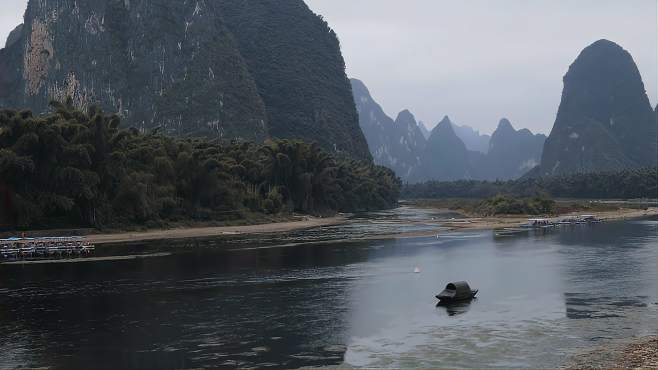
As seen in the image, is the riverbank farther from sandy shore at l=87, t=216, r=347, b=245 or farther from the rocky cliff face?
the rocky cliff face

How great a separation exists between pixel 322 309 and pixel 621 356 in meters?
13.4

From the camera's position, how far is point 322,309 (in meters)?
29.4

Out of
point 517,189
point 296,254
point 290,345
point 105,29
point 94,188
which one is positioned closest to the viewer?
point 290,345

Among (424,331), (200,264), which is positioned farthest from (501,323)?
(200,264)

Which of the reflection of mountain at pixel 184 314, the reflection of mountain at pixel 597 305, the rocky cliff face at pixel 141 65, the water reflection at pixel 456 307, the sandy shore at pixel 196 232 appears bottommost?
the reflection of mountain at pixel 597 305

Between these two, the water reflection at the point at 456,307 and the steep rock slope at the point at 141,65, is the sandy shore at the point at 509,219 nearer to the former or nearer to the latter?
the water reflection at the point at 456,307

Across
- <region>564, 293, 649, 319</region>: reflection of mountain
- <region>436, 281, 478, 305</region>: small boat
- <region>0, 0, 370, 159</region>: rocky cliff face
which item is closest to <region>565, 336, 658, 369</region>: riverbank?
<region>564, 293, 649, 319</region>: reflection of mountain

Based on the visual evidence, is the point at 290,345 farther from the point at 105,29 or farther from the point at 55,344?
the point at 105,29

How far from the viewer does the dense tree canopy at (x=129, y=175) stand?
6219 centimetres

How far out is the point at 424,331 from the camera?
25.0 m

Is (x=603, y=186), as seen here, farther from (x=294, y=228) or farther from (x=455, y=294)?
(x=455, y=294)

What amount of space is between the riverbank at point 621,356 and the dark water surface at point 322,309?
0.72 m

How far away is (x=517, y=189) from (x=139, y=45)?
11601 centimetres

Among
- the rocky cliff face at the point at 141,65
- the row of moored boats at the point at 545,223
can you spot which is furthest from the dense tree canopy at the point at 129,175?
the rocky cliff face at the point at 141,65
